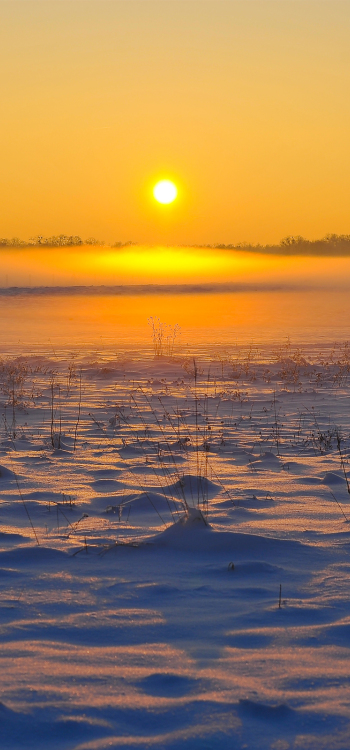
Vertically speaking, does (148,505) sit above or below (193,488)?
below

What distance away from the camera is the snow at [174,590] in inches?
95.1

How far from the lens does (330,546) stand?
13.7 feet

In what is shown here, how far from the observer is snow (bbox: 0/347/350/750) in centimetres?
242

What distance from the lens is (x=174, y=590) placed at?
354 centimetres

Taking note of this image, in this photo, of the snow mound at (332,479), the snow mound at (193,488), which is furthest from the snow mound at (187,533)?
the snow mound at (332,479)

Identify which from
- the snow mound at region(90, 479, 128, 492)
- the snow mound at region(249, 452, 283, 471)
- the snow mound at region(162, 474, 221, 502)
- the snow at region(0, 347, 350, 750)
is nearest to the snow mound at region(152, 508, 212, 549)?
the snow at region(0, 347, 350, 750)

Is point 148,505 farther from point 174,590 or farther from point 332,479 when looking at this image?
point 332,479

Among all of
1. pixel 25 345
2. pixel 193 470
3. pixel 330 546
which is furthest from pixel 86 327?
pixel 330 546

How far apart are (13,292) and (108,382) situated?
140 feet

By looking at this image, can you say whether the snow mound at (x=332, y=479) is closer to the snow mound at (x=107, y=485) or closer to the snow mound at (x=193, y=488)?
the snow mound at (x=193, y=488)

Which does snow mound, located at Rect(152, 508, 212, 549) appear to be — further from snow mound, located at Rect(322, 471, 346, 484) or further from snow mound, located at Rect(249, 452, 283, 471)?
snow mound, located at Rect(249, 452, 283, 471)

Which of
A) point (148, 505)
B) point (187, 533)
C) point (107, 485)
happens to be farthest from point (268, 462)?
point (187, 533)

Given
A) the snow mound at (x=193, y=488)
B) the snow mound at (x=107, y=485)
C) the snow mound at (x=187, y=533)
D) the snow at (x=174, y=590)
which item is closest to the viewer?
the snow at (x=174, y=590)

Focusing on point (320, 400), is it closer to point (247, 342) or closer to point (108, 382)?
point (108, 382)
